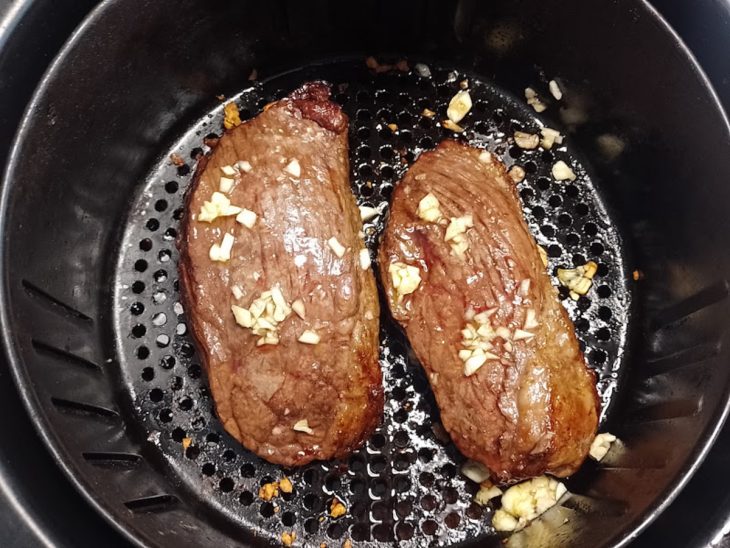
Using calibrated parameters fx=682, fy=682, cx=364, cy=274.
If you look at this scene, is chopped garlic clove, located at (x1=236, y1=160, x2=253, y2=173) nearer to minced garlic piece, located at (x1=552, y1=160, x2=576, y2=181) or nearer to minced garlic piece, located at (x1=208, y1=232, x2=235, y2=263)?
minced garlic piece, located at (x1=208, y1=232, x2=235, y2=263)

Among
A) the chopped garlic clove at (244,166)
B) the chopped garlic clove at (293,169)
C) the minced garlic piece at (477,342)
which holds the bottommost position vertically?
the minced garlic piece at (477,342)

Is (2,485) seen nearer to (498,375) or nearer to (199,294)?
(199,294)

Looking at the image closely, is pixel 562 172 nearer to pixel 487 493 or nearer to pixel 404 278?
pixel 404 278

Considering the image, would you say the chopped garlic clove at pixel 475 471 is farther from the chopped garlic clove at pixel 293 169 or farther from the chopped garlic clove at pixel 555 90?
the chopped garlic clove at pixel 555 90

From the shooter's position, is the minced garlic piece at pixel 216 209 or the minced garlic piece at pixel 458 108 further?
the minced garlic piece at pixel 458 108

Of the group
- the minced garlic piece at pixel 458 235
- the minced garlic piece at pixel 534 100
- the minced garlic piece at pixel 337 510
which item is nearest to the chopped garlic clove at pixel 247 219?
the minced garlic piece at pixel 458 235

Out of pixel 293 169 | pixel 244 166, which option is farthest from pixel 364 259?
pixel 244 166
